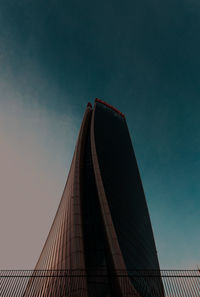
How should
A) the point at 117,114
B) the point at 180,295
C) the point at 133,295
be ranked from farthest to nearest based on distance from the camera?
the point at 117,114 → the point at 133,295 → the point at 180,295

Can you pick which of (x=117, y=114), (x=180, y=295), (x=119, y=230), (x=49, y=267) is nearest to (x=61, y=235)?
(x=49, y=267)

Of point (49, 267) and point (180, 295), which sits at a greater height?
point (49, 267)

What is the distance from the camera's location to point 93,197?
25.9 m

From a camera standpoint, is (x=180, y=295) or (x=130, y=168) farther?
(x=130, y=168)

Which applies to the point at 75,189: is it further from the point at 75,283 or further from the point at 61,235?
the point at 75,283

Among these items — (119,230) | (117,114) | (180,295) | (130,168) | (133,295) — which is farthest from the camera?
(117,114)

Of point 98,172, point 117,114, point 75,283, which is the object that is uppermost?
point 117,114

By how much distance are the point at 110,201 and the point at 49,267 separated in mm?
10541

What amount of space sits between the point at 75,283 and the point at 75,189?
11.3 m

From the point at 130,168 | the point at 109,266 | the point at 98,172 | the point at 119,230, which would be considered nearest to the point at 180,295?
the point at 109,266

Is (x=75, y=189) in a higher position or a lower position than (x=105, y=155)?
lower

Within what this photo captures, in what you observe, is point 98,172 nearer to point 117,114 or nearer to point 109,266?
point 109,266

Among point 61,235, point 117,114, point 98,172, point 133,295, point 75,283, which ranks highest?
point 117,114

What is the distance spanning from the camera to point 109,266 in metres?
17.5
